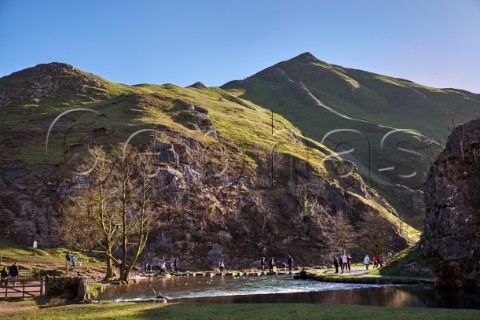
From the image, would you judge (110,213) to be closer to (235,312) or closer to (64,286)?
(64,286)

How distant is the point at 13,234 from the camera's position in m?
85.4

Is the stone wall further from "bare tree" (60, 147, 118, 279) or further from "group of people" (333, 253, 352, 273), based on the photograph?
"group of people" (333, 253, 352, 273)

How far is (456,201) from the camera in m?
56.3

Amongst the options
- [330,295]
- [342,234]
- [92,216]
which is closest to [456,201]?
[330,295]

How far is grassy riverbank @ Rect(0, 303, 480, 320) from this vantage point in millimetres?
26656

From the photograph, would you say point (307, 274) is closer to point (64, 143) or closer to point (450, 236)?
point (450, 236)

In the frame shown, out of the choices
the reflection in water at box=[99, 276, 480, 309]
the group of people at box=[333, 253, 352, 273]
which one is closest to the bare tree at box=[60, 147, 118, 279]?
the reflection in water at box=[99, 276, 480, 309]

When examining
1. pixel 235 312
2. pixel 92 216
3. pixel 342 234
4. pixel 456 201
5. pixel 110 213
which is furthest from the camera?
pixel 342 234

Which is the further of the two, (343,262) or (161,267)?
(161,267)

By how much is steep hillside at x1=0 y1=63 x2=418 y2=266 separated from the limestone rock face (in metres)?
45.9

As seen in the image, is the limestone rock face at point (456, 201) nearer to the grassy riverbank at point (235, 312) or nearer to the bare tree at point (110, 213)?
the grassy riverbank at point (235, 312)

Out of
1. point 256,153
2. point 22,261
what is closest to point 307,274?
point 22,261

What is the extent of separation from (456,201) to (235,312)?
126ft

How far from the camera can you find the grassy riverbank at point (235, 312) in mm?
26656
